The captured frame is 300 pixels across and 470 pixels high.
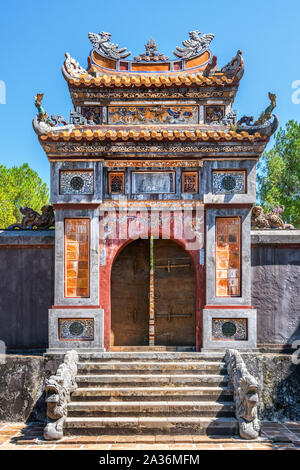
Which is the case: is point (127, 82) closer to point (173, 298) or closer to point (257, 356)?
point (173, 298)

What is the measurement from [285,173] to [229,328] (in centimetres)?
1878

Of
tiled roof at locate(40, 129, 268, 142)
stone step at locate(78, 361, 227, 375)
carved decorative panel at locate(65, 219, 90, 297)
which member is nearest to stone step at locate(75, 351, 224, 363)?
stone step at locate(78, 361, 227, 375)

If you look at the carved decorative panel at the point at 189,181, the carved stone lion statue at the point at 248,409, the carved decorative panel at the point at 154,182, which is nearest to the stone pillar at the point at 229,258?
the carved decorative panel at the point at 189,181

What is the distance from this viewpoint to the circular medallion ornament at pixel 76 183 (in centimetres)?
975

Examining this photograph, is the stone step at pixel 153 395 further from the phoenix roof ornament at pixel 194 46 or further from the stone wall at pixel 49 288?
the phoenix roof ornament at pixel 194 46

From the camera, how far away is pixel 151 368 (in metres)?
8.92

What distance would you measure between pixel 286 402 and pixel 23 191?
77.7 feet

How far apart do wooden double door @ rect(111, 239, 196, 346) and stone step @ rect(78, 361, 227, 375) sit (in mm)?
1830

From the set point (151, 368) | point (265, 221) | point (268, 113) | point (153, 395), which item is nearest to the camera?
point (153, 395)

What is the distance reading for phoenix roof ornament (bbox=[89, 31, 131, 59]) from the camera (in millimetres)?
11281

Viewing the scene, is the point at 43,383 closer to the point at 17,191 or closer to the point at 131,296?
the point at 131,296

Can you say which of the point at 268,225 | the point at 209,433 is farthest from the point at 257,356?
the point at 268,225

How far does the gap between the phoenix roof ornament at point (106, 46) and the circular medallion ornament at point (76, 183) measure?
11.2 feet

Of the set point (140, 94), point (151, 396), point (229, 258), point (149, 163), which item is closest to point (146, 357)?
point (151, 396)
